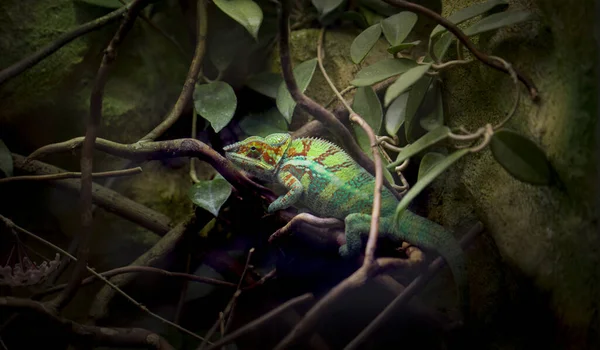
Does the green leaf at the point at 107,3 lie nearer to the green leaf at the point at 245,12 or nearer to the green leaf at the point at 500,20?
the green leaf at the point at 245,12

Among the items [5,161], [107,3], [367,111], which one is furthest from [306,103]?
[5,161]

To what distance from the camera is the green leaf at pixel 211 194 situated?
5.48 ft

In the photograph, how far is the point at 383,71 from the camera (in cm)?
149

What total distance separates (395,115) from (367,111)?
0.32 feet

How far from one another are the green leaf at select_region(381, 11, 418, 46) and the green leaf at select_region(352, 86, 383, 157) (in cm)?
18

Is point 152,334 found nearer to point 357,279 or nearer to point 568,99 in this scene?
point 357,279

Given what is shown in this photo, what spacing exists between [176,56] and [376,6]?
Answer: 3.05 ft

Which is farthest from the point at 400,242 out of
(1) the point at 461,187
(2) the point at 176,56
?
(2) the point at 176,56

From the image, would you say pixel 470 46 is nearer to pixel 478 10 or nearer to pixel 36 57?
pixel 478 10

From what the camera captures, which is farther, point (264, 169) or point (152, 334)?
point (264, 169)

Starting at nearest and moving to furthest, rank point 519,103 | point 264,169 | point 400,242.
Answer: point 519,103 < point 400,242 < point 264,169

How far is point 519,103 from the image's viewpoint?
1.31 meters

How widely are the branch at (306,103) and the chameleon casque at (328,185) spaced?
14 centimetres

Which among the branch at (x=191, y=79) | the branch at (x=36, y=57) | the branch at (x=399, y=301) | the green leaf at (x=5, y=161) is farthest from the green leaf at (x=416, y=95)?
the green leaf at (x=5, y=161)
